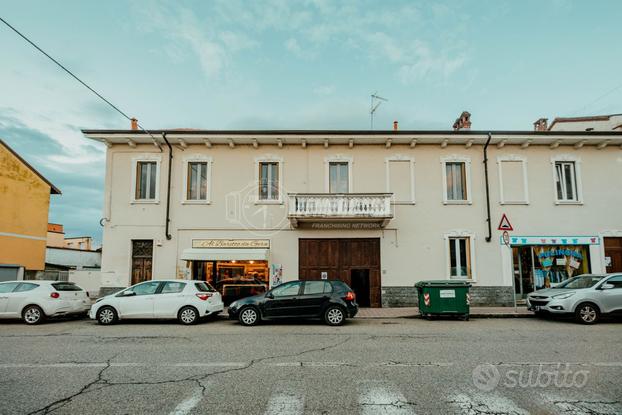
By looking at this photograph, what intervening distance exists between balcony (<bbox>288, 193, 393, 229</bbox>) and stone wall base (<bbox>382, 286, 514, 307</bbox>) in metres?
3.10

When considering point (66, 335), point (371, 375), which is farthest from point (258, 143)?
point (371, 375)

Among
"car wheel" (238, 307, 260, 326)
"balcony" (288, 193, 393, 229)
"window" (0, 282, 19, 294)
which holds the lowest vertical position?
"car wheel" (238, 307, 260, 326)

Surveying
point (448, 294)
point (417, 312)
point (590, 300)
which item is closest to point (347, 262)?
Result: point (417, 312)

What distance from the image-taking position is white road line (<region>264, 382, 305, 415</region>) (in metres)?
4.73

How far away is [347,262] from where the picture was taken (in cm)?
1677

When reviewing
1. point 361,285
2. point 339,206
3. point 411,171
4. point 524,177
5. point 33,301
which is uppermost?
point 411,171

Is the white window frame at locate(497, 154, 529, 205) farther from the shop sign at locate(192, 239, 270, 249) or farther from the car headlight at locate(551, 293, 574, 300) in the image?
the shop sign at locate(192, 239, 270, 249)

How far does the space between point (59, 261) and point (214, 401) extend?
29.2m

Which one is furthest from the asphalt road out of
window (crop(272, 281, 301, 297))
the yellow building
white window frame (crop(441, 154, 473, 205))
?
the yellow building

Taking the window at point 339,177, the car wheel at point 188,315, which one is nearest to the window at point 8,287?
the car wheel at point 188,315

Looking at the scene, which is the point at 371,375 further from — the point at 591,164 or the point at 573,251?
the point at 591,164

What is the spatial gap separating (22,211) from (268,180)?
47.7 feet

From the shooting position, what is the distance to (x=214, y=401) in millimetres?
5109

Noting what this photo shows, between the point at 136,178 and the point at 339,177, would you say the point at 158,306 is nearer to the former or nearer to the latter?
the point at 136,178
